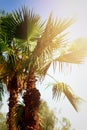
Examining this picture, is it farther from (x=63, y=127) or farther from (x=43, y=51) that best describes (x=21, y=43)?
(x=63, y=127)

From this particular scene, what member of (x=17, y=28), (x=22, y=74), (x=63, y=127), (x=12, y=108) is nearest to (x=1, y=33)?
(x=17, y=28)

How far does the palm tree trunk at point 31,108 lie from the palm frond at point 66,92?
1609 mm

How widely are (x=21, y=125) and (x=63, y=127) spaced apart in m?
41.8

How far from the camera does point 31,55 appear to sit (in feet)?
32.0

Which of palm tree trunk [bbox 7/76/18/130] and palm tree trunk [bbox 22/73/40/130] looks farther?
palm tree trunk [bbox 7/76/18/130]

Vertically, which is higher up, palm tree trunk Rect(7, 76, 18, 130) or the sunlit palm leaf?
the sunlit palm leaf

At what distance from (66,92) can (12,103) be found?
2008 millimetres

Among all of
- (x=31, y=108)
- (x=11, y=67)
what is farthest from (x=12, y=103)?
(x=31, y=108)

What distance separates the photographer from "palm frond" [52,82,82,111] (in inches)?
428

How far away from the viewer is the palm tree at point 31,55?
930cm

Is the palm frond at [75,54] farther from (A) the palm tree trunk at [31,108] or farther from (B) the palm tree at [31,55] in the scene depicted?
(A) the palm tree trunk at [31,108]

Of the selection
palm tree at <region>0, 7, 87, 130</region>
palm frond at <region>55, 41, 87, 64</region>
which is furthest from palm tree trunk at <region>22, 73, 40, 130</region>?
palm frond at <region>55, 41, 87, 64</region>

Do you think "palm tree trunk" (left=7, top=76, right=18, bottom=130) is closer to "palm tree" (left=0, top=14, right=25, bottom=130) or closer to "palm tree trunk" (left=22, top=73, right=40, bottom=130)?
"palm tree" (left=0, top=14, right=25, bottom=130)

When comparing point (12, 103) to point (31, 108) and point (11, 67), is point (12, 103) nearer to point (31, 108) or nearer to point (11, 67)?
point (11, 67)
